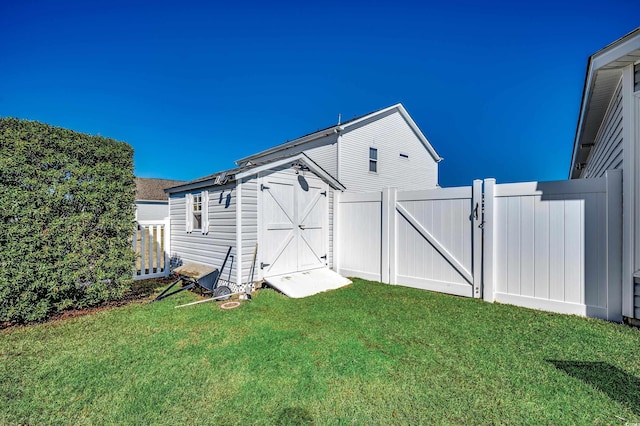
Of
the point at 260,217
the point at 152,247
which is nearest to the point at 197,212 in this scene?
the point at 152,247

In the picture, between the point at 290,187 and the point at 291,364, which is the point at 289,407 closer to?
the point at 291,364

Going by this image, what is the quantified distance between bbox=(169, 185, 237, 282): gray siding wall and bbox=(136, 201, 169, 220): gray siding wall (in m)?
16.5

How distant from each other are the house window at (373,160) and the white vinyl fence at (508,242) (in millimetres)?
5288

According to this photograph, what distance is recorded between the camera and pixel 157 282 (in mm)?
6918

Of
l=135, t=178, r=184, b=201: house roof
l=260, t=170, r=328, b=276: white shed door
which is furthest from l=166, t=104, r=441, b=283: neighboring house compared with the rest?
l=135, t=178, r=184, b=201: house roof

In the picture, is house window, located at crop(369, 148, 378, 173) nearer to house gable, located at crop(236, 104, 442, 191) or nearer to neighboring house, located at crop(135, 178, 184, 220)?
house gable, located at crop(236, 104, 442, 191)

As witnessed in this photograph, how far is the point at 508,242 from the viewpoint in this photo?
480 centimetres

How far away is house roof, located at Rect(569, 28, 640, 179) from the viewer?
11.4 feet

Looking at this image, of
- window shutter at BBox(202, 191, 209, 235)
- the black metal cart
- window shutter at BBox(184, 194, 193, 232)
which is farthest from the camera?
window shutter at BBox(184, 194, 193, 232)

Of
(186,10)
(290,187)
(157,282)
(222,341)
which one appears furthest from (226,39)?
(222,341)

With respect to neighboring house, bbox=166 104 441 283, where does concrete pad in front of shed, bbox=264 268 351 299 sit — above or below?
below

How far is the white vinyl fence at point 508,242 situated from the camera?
396cm

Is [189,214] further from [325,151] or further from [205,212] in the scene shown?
[325,151]

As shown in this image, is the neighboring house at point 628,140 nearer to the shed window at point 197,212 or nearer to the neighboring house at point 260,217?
the neighboring house at point 260,217
